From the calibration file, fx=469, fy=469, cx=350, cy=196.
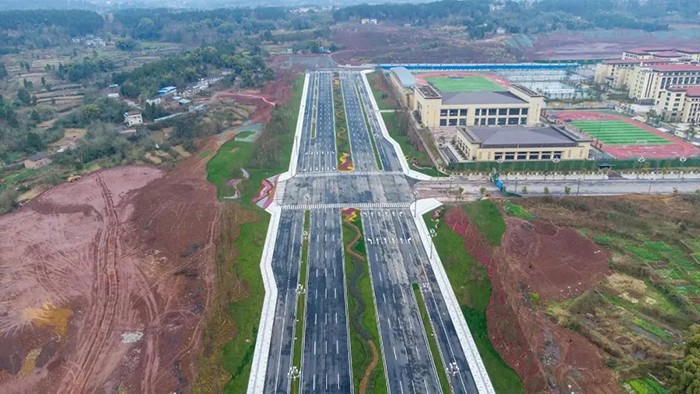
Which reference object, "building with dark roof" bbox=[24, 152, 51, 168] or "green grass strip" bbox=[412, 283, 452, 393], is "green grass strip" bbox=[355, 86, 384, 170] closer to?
"green grass strip" bbox=[412, 283, 452, 393]

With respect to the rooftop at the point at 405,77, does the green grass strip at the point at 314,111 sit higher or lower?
lower

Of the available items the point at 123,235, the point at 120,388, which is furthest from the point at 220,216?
the point at 120,388

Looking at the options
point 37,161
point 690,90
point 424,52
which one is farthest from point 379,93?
point 37,161

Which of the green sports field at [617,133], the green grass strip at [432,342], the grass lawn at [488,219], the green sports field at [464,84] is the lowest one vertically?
the green grass strip at [432,342]

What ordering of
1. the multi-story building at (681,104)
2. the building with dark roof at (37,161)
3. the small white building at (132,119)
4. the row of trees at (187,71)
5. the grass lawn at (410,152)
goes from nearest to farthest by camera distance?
1. the grass lawn at (410,152)
2. the building with dark roof at (37,161)
3. the multi-story building at (681,104)
4. the small white building at (132,119)
5. the row of trees at (187,71)

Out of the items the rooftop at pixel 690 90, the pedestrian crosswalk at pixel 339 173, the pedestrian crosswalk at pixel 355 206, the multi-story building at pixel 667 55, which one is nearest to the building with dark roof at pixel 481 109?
the pedestrian crosswalk at pixel 339 173

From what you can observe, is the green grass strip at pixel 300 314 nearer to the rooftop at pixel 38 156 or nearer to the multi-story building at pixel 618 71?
the rooftop at pixel 38 156

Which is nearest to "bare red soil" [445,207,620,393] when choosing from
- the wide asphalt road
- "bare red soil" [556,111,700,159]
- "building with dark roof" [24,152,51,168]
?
the wide asphalt road

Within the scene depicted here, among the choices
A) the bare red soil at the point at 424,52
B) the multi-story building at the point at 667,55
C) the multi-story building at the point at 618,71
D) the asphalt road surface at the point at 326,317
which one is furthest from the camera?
the bare red soil at the point at 424,52

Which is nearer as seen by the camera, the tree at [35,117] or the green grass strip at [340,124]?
the green grass strip at [340,124]

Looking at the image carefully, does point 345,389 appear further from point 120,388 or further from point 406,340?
point 120,388
